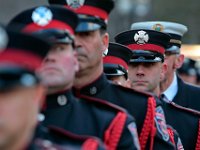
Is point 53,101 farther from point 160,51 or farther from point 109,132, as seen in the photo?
point 160,51

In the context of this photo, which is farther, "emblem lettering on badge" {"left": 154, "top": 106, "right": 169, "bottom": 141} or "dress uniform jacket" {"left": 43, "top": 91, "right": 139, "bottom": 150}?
"emblem lettering on badge" {"left": 154, "top": 106, "right": 169, "bottom": 141}

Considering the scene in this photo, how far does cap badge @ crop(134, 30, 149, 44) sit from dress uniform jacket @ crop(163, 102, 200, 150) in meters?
0.49

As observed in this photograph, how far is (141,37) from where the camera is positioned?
707cm

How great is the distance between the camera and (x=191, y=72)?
40.3ft

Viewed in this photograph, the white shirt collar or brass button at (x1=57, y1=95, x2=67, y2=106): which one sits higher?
brass button at (x1=57, y1=95, x2=67, y2=106)

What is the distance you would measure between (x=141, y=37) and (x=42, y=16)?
2.27m

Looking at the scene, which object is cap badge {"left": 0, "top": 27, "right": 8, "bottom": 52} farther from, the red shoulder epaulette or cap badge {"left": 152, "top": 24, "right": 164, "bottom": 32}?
cap badge {"left": 152, "top": 24, "right": 164, "bottom": 32}

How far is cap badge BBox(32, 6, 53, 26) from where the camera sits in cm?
485

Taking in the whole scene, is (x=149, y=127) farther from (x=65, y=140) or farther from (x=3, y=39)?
(x=3, y=39)

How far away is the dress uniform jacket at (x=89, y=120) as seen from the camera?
499 cm

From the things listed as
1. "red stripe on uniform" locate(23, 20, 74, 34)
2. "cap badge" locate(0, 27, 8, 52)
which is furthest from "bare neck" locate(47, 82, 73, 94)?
"cap badge" locate(0, 27, 8, 52)

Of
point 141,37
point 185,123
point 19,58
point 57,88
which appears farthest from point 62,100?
point 185,123

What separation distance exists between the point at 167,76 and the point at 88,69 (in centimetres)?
283

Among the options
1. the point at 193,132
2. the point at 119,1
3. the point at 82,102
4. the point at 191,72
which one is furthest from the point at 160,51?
the point at 119,1
